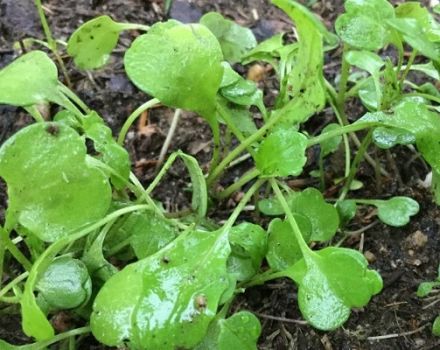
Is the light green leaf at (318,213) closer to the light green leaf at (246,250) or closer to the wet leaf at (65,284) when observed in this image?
the light green leaf at (246,250)

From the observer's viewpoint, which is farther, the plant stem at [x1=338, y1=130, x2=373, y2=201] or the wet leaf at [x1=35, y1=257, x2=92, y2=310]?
the plant stem at [x1=338, y1=130, x2=373, y2=201]

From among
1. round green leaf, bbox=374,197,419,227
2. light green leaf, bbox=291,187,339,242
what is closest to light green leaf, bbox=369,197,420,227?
round green leaf, bbox=374,197,419,227

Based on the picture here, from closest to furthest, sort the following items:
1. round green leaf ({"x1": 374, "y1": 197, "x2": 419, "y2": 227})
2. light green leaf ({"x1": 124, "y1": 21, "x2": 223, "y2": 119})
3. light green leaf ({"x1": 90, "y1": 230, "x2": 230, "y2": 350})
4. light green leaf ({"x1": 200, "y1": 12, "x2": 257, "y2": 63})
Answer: light green leaf ({"x1": 90, "y1": 230, "x2": 230, "y2": 350}) → light green leaf ({"x1": 124, "y1": 21, "x2": 223, "y2": 119}) → round green leaf ({"x1": 374, "y1": 197, "x2": 419, "y2": 227}) → light green leaf ({"x1": 200, "y1": 12, "x2": 257, "y2": 63})

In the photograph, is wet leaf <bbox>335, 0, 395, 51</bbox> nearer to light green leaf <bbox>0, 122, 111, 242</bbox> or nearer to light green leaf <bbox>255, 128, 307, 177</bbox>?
light green leaf <bbox>255, 128, 307, 177</bbox>

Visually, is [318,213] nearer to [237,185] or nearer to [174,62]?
[237,185]

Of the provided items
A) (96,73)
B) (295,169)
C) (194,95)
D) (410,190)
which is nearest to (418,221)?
(410,190)

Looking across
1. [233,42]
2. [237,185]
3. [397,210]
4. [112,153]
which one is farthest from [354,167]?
[112,153]
